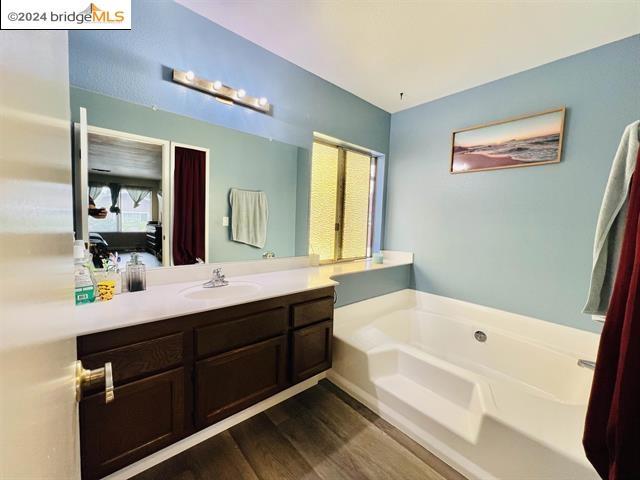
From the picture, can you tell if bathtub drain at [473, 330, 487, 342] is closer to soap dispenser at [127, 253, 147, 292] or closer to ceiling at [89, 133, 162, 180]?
soap dispenser at [127, 253, 147, 292]

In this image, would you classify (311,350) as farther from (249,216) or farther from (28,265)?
(28,265)

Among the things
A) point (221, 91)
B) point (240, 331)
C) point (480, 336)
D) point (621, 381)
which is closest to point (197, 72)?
point (221, 91)

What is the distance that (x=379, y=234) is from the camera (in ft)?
10.5

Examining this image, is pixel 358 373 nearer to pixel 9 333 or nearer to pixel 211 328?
pixel 211 328

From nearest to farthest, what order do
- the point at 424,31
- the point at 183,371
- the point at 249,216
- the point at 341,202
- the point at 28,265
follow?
the point at 28,265
the point at 183,371
the point at 424,31
the point at 249,216
the point at 341,202

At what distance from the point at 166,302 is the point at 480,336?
2.45 metres

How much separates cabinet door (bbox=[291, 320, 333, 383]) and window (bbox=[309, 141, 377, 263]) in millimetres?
903

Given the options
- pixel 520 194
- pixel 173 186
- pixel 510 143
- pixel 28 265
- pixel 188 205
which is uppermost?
pixel 510 143

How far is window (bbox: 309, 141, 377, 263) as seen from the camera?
2.66 metres

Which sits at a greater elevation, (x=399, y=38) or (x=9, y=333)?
(x=399, y=38)

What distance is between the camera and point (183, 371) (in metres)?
1.26

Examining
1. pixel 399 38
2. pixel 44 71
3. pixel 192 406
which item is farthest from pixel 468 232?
pixel 44 71

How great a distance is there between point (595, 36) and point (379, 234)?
88.1 inches

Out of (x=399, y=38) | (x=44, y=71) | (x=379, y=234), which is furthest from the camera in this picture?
(x=379, y=234)
